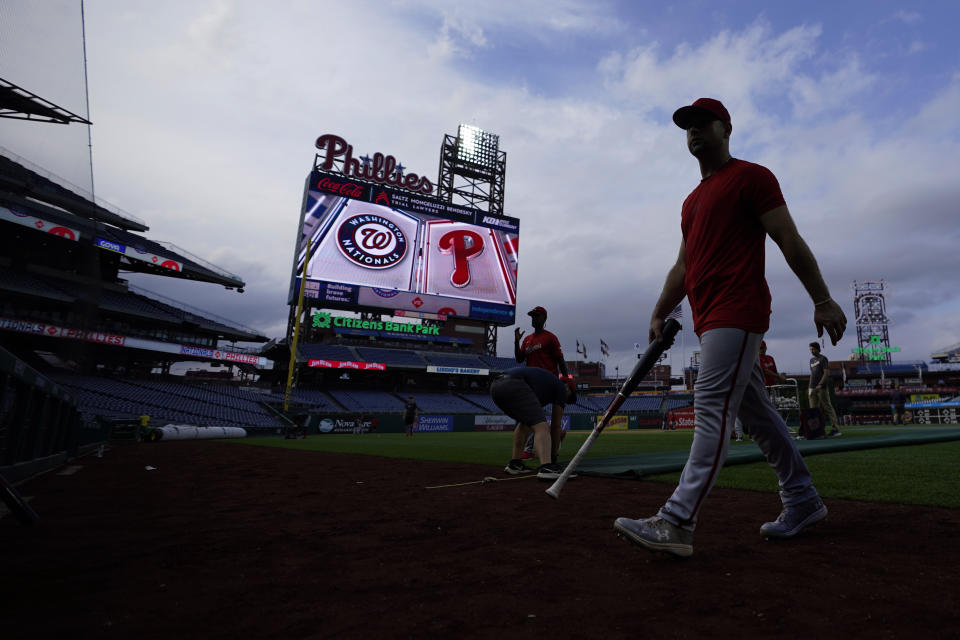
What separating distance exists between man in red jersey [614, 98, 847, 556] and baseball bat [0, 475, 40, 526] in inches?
115

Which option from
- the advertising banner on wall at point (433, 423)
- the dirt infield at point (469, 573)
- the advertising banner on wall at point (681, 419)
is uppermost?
the dirt infield at point (469, 573)

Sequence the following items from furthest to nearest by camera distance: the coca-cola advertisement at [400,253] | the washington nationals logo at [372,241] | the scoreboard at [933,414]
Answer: the washington nationals logo at [372,241], the coca-cola advertisement at [400,253], the scoreboard at [933,414]

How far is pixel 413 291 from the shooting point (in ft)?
116

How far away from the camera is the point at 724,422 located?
217 cm

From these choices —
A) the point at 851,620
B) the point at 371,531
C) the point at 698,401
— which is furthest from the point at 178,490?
the point at 851,620

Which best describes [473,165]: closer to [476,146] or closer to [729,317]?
[476,146]

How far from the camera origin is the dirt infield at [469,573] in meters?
1.41

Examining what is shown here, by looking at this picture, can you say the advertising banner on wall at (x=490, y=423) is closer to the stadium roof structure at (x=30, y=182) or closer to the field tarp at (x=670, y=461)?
the field tarp at (x=670, y=461)

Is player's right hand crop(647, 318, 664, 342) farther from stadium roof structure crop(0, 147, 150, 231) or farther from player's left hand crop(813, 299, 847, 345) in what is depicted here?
stadium roof structure crop(0, 147, 150, 231)

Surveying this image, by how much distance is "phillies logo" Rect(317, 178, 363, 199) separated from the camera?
3447 centimetres

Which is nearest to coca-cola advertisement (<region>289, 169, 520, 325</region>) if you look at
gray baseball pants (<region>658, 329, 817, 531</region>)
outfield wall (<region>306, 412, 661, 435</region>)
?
outfield wall (<region>306, 412, 661, 435</region>)

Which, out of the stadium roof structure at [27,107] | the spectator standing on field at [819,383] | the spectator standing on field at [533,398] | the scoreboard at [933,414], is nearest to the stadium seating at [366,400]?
the spectator standing on field at [819,383]

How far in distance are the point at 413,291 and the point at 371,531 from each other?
3307cm

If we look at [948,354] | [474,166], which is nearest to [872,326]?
[948,354]
